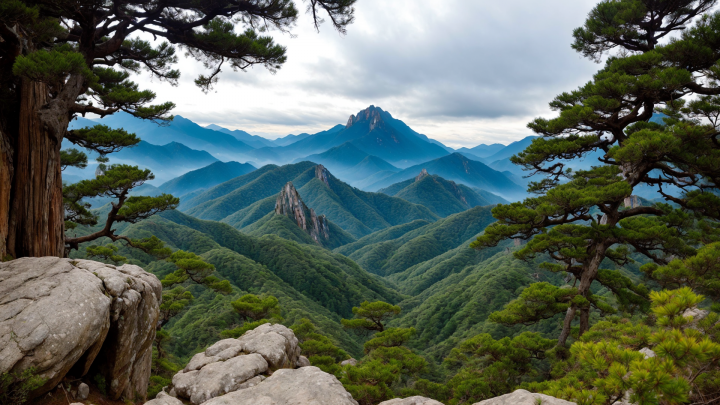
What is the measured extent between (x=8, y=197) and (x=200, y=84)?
7644 mm

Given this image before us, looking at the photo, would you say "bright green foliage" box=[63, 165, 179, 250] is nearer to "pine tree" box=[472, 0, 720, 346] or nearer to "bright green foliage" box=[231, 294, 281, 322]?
"bright green foliage" box=[231, 294, 281, 322]

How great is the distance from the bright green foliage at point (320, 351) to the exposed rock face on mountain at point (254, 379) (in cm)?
498

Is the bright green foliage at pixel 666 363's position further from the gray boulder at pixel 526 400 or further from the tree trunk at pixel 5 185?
the tree trunk at pixel 5 185

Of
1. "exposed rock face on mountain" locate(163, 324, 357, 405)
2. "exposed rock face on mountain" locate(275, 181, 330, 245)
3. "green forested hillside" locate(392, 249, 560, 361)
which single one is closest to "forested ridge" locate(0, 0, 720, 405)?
"exposed rock face on mountain" locate(163, 324, 357, 405)

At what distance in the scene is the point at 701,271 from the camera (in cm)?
883

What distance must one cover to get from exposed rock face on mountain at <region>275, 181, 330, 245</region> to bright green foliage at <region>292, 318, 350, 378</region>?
132 m

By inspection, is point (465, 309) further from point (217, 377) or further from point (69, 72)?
point (69, 72)

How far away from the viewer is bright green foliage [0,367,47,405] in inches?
224

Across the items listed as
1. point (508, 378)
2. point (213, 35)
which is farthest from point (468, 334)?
point (213, 35)

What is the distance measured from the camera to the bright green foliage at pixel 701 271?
8.61 meters

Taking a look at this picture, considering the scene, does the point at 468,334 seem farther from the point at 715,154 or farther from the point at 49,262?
the point at 49,262

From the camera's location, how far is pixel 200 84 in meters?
13.8

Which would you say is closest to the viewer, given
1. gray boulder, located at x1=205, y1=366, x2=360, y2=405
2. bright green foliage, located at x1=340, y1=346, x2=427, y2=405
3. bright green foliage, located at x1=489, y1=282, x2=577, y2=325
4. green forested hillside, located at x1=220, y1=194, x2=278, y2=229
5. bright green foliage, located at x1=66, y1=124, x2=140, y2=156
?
gray boulder, located at x1=205, y1=366, x2=360, y2=405

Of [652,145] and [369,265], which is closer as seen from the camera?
[652,145]
